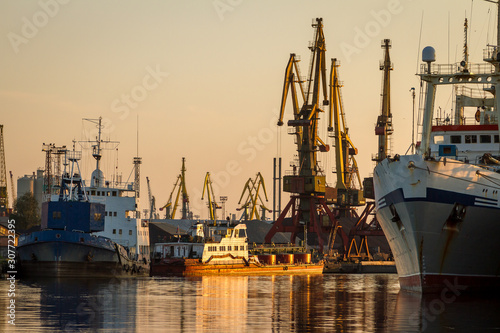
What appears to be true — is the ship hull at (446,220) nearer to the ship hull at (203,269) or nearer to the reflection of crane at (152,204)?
the ship hull at (203,269)

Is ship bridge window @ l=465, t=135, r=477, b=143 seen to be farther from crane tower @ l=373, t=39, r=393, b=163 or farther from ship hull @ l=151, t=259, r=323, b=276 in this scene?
crane tower @ l=373, t=39, r=393, b=163

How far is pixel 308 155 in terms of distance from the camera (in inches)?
3930

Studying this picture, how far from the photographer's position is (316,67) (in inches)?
4097

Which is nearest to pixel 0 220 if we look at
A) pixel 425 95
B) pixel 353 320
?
pixel 425 95

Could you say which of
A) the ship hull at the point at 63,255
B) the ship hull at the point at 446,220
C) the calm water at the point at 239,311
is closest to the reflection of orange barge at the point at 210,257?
the ship hull at the point at 63,255

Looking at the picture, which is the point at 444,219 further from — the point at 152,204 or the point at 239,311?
the point at 152,204

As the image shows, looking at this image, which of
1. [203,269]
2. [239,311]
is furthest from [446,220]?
[203,269]

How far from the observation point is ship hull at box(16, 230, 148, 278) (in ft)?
198

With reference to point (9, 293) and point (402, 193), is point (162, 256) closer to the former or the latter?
point (9, 293)

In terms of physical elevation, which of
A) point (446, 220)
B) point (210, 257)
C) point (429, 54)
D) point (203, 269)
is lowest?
point (203, 269)

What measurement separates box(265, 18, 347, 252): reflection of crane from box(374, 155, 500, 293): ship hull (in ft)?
185

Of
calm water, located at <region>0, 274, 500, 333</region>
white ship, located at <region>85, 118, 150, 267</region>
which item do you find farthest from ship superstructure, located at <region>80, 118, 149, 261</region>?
calm water, located at <region>0, 274, 500, 333</region>

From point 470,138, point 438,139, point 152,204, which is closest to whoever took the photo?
point 470,138

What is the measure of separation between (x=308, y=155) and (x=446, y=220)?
58735 millimetres
